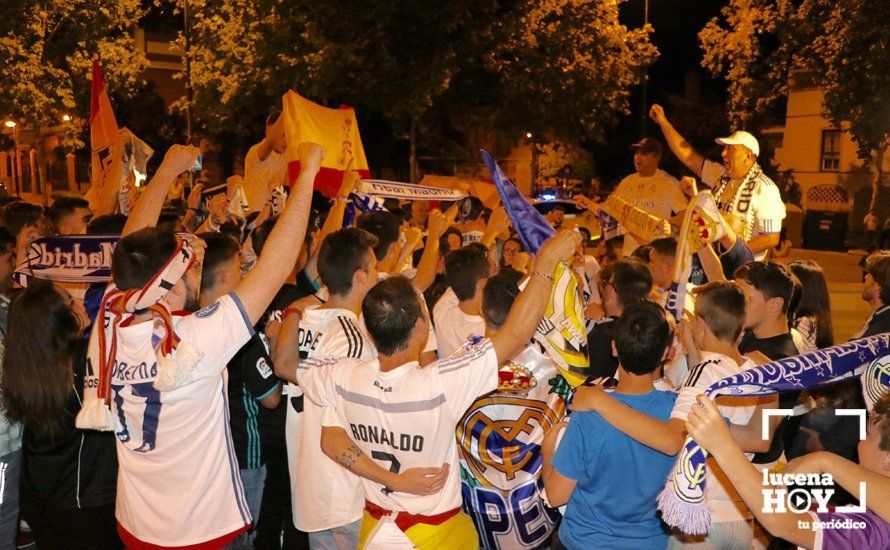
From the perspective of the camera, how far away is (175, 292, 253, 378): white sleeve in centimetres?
335

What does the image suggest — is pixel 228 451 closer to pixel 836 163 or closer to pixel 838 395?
pixel 838 395

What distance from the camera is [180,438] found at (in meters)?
3.52

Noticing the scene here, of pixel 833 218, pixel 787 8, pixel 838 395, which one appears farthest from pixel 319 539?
pixel 833 218

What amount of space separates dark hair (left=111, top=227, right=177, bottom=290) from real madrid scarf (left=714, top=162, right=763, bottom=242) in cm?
546

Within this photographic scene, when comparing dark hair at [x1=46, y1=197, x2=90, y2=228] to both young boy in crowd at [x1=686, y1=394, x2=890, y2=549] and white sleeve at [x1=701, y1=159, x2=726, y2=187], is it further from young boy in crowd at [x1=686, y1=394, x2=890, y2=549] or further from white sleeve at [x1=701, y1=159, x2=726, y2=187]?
young boy in crowd at [x1=686, y1=394, x2=890, y2=549]

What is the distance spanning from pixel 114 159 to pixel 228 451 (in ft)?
15.0

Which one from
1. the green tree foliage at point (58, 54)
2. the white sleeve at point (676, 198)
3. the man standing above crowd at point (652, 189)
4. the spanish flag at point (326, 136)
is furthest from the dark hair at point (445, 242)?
the green tree foliage at point (58, 54)

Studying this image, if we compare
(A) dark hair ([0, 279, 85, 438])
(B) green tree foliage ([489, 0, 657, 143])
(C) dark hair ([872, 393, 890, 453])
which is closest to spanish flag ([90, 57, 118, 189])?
(A) dark hair ([0, 279, 85, 438])

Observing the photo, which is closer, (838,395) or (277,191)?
(838,395)

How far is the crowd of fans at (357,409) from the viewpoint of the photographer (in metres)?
3.38

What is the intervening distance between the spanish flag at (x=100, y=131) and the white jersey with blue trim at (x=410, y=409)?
516cm

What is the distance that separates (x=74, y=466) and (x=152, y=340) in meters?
1.27

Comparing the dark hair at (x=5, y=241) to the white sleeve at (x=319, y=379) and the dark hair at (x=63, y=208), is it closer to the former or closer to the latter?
the dark hair at (x=63, y=208)

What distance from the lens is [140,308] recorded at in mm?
3410
